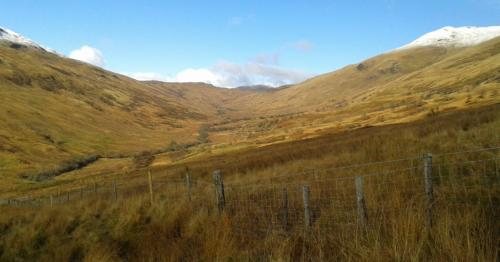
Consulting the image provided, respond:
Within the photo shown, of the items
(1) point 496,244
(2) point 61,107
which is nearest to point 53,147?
(2) point 61,107

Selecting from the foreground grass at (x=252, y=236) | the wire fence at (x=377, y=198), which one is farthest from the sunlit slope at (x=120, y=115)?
the foreground grass at (x=252, y=236)

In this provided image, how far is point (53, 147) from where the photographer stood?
9762 centimetres

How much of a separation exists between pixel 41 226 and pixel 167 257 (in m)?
4.55

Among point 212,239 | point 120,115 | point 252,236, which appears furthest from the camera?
point 120,115

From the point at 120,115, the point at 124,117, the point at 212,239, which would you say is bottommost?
the point at 212,239

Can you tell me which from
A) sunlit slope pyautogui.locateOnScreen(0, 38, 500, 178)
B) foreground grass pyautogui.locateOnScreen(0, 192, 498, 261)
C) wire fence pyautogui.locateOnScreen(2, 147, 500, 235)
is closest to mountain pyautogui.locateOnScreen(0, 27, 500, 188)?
sunlit slope pyautogui.locateOnScreen(0, 38, 500, 178)

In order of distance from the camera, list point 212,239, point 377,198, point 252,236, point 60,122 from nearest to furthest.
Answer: point 212,239 → point 252,236 → point 377,198 → point 60,122

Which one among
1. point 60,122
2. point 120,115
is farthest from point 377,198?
point 120,115

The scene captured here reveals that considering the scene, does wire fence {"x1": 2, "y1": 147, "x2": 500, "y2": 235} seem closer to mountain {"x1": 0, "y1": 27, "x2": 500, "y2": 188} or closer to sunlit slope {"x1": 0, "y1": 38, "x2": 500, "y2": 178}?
mountain {"x1": 0, "y1": 27, "x2": 500, "y2": 188}

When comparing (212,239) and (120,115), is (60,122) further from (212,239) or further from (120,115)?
(212,239)

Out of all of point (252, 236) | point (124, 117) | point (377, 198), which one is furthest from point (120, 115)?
point (377, 198)

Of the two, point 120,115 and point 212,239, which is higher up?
point 120,115

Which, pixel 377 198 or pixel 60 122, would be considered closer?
pixel 377 198

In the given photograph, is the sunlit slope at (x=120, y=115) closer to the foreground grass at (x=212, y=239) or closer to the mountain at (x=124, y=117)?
the mountain at (x=124, y=117)
